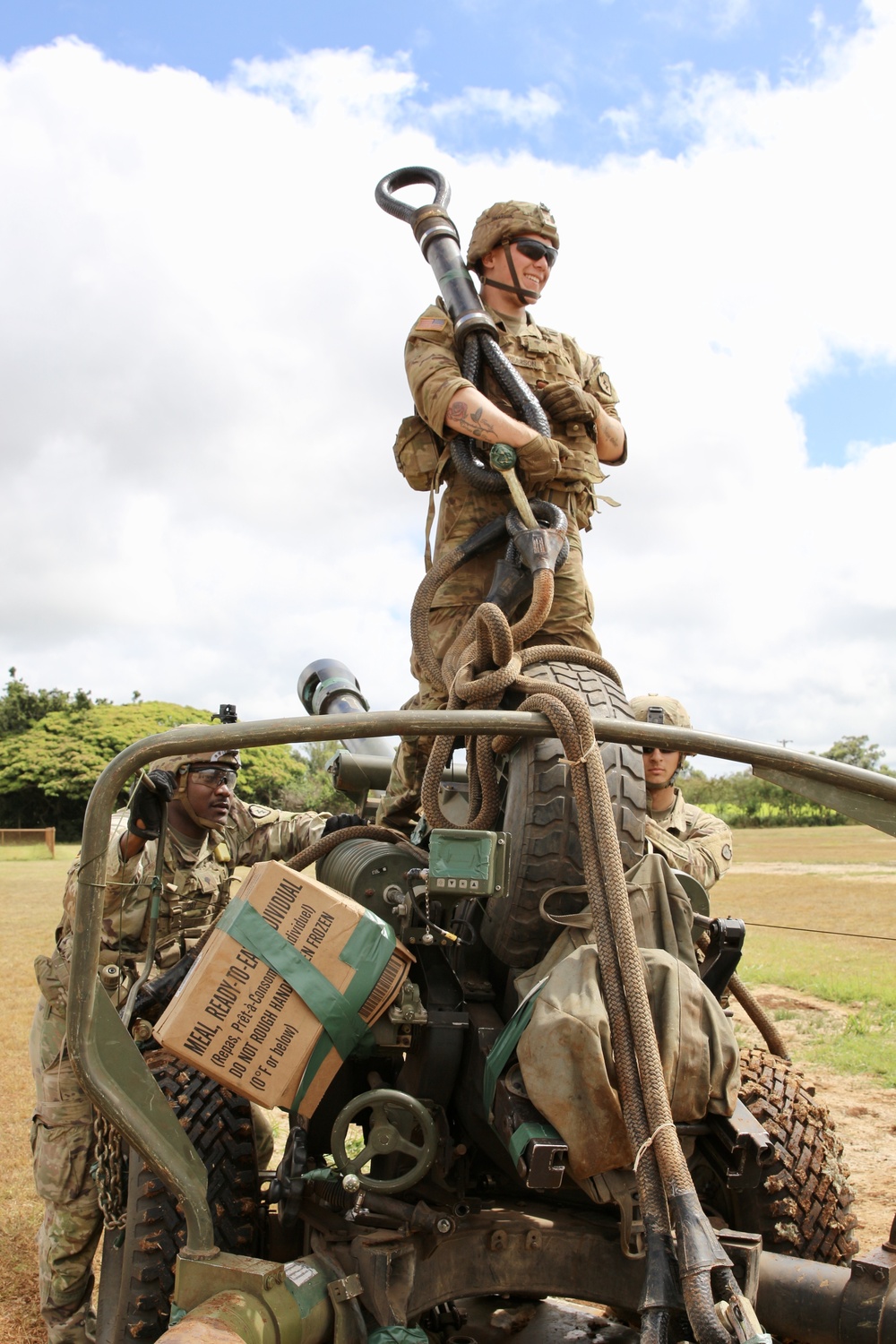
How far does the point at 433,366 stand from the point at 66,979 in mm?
2530

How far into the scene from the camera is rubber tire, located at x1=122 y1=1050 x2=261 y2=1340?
9.70 feet

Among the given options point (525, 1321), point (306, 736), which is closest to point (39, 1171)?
point (525, 1321)

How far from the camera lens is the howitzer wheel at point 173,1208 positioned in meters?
2.96

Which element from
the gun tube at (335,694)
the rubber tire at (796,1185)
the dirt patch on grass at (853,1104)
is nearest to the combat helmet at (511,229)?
the gun tube at (335,694)

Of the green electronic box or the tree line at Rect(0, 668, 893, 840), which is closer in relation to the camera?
the green electronic box

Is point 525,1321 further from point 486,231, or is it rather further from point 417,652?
point 486,231

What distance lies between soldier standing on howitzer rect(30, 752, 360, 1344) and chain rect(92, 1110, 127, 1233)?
1.68 ft

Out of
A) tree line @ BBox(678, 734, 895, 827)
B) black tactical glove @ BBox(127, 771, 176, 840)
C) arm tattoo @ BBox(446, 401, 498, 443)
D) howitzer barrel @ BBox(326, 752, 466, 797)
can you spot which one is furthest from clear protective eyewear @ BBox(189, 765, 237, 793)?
tree line @ BBox(678, 734, 895, 827)

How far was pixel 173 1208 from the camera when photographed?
3012 millimetres

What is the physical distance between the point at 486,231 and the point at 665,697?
282cm

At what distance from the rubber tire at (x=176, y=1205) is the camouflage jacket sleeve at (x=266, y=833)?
1447 millimetres

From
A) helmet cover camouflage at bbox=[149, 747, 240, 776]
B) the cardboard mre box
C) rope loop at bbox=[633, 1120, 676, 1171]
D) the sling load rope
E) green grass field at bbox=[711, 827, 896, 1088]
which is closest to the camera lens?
the sling load rope

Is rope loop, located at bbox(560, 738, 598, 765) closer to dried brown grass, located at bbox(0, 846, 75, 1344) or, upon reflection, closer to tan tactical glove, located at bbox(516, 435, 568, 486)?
tan tactical glove, located at bbox(516, 435, 568, 486)

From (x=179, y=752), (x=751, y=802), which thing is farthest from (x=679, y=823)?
(x=751, y=802)
